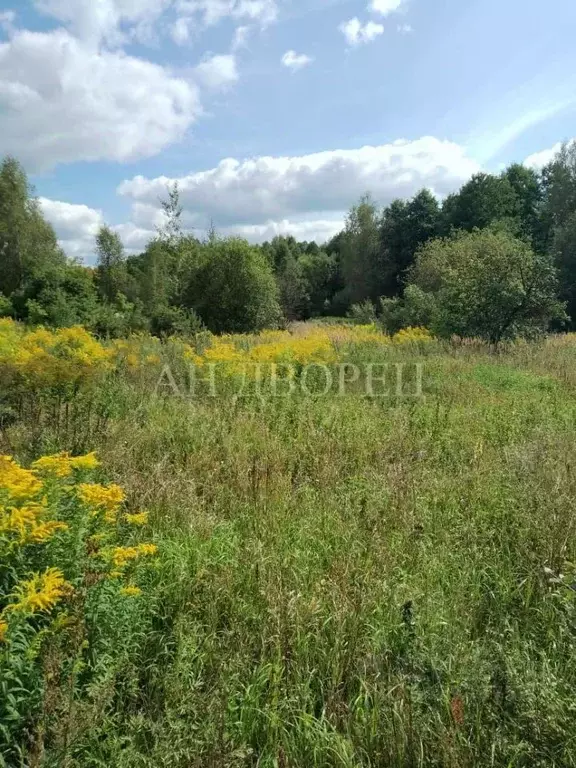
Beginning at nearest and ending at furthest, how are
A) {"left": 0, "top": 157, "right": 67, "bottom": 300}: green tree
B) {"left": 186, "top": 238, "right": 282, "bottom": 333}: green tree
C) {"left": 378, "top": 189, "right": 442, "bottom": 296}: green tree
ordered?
1. {"left": 186, "top": 238, "right": 282, "bottom": 333}: green tree
2. {"left": 0, "top": 157, "right": 67, "bottom": 300}: green tree
3. {"left": 378, "top": 189, "right": 442, "bottom": 296}: green tree

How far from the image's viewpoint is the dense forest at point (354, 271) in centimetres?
1252

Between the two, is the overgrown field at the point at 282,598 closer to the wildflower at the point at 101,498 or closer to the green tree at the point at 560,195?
the wildflower at the point at 101,498

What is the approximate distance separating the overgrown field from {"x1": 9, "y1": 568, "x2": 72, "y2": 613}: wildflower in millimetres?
16

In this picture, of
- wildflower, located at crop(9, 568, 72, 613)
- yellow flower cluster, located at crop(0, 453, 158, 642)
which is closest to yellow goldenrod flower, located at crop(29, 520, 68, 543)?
yellow flower cluster, located at crop(0, 453, 158, 642)

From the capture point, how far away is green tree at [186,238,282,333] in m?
19.9

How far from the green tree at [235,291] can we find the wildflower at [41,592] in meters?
18.0

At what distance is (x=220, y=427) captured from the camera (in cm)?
498

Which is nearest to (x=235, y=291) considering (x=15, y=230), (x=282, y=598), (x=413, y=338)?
(x=413, y=338)

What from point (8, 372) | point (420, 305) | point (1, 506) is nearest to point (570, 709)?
point (1, 506)

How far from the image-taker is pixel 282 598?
7.52 feet

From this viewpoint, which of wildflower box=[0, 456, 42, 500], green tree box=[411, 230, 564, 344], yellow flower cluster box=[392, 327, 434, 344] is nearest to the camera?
wildflower box=[0, 456, 42, 500]

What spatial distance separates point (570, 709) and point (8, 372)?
217 inches

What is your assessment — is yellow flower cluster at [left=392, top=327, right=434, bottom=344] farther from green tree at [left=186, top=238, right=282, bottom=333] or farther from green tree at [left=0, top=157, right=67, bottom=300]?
green tree at [left=0, top=157, right=67, bottom=300]

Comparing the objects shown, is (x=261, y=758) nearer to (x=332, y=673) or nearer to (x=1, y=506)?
(x=332, y=673)
